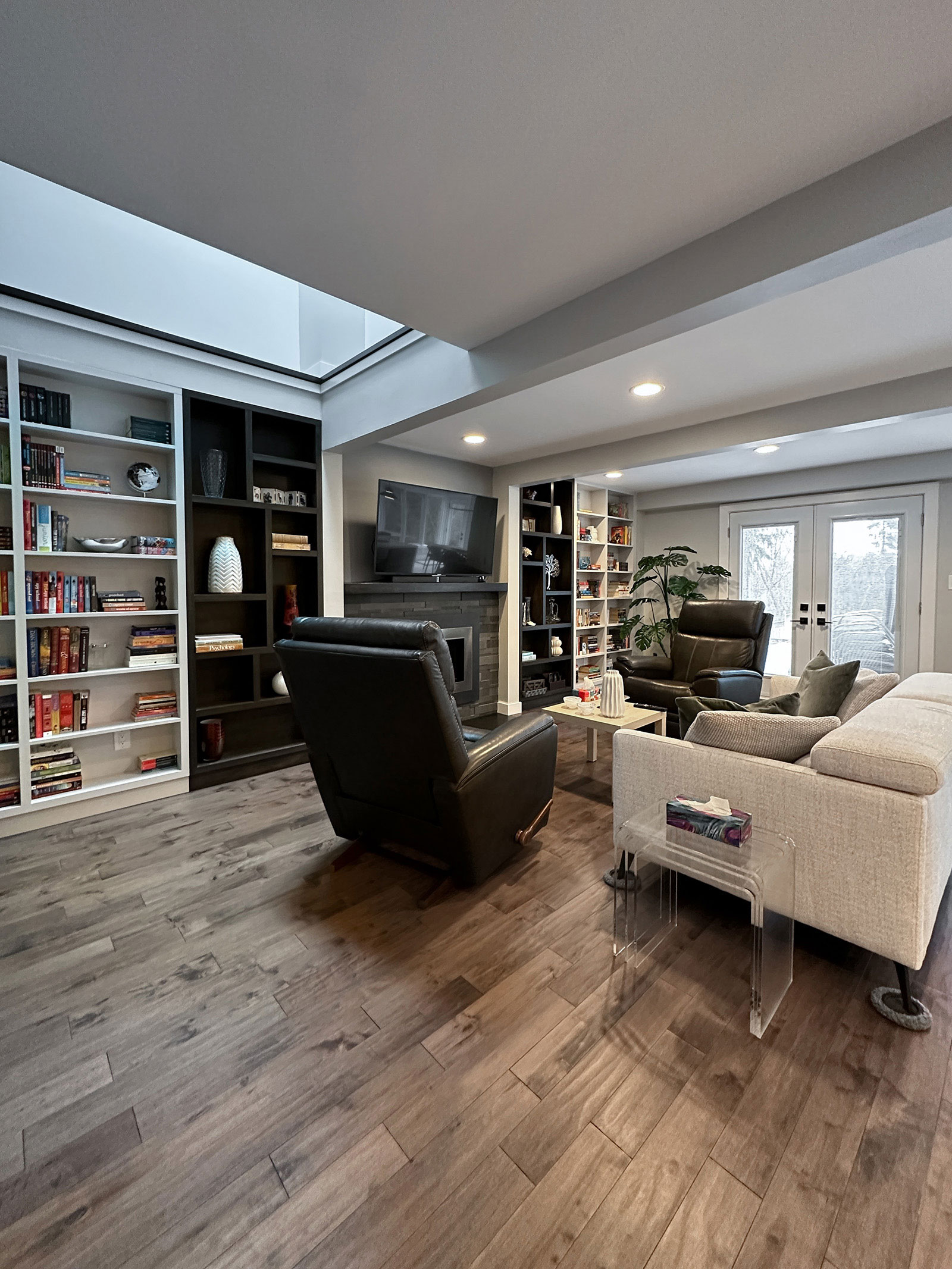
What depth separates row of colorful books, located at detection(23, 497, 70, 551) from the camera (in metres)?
2.74

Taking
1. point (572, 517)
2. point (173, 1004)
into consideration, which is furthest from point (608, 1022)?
point (572, 517)

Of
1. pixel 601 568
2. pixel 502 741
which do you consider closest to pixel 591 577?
pixel 601 568

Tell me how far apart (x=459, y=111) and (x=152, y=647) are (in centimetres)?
292

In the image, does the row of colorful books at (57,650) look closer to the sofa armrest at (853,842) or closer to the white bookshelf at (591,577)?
the sofa armrest at (853,842)

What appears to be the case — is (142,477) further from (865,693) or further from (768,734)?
(865,693)

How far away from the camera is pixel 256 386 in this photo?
3.53 meters

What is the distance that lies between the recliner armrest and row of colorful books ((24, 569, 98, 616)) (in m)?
2.29

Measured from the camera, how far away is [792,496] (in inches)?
220

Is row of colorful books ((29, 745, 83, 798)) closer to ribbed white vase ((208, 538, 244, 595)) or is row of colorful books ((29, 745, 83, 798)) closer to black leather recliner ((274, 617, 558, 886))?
ribbed white vase ((208, 538, 244, 595))

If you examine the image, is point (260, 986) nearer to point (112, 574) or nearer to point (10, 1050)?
point (10, 1050)

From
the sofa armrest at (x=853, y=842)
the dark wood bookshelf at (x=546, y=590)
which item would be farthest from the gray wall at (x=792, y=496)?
the sofa armrest at (x=853, y=842)

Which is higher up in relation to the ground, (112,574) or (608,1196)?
(112,574)

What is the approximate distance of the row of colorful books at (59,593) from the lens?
2771mm

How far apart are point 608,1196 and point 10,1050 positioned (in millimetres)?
1536
